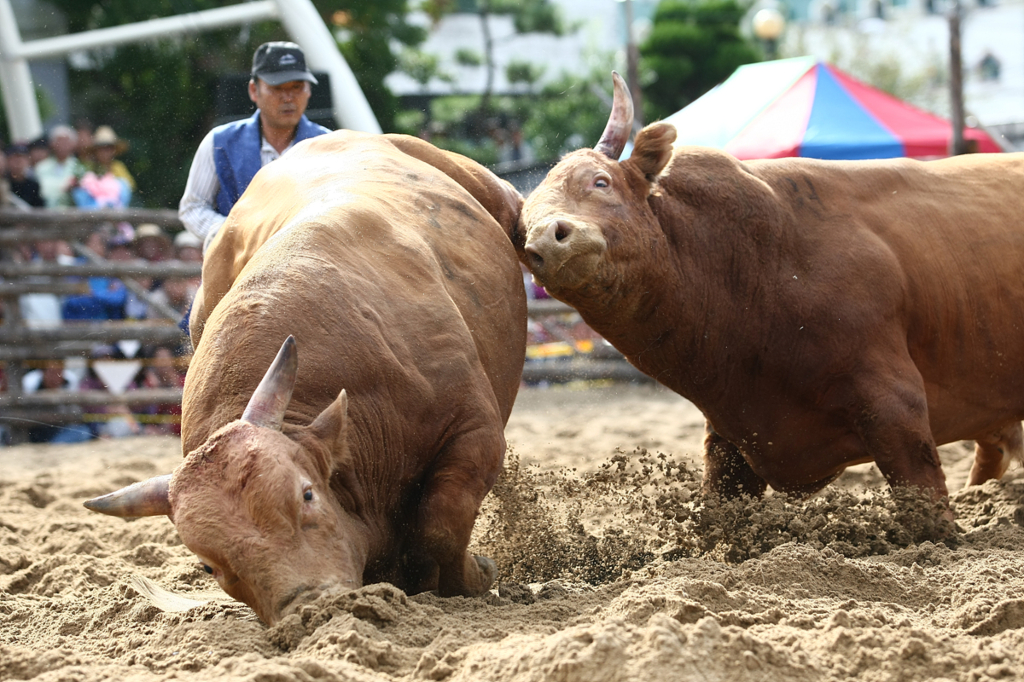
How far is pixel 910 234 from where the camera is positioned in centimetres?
415

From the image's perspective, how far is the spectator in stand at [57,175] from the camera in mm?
9258

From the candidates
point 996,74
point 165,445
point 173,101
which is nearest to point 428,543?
point 165,445

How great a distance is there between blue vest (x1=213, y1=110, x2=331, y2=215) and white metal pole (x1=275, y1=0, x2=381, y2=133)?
13.1ft

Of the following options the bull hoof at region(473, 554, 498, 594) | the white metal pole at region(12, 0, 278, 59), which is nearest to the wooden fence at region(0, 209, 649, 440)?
the white metal pole at region(12, 0, 278, 59)

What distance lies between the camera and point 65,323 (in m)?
9.09

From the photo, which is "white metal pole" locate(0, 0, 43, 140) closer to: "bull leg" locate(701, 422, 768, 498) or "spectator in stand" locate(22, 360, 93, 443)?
"spectator in stand" locate(22, 360, 93, 443)

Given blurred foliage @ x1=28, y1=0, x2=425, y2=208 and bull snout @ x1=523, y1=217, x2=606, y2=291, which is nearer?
bull snout @ x1=523, y1=217, x2=606, y2=291

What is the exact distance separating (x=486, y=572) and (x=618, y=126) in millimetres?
1788

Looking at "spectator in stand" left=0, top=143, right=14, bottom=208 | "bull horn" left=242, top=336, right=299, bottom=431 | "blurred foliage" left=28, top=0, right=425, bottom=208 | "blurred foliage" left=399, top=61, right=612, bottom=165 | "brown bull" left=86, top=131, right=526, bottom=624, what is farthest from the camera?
"blurred foliage" left=399, top=61, right=612, bottom=165

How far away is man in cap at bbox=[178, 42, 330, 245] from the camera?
5074mm

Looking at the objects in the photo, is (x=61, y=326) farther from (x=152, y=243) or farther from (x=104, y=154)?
(x=104, y=154)

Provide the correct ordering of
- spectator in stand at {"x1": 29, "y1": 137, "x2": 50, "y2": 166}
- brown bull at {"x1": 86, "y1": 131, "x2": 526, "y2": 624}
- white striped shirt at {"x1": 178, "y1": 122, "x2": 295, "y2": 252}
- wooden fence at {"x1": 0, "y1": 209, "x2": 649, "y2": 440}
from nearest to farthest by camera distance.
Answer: brown bull at {"x1": 86, "y1": 131, "x2": 526, "y2": 624}, white striped shirt at {"x1": 178, "y1": 122, "x2": 295, "y2": 252}, wooden fence at {"x1": 0, "y1": 209, "x2": 649, "y2": 440}, spectator in stand at {"x1": 29, "y1": 137, "x2": 50, "y2": 166}

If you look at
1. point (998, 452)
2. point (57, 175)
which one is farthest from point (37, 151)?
point (998, 452)

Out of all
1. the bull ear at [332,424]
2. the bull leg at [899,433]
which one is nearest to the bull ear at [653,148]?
the bull leg at [899,433]
